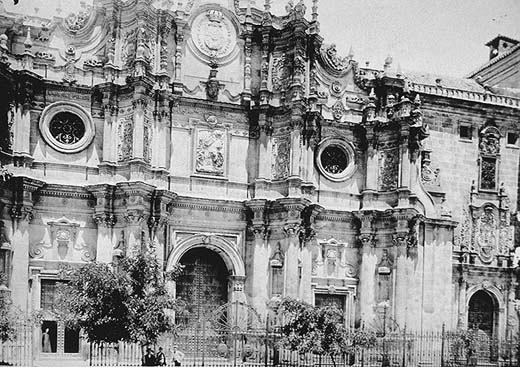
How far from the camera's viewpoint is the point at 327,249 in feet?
92.4

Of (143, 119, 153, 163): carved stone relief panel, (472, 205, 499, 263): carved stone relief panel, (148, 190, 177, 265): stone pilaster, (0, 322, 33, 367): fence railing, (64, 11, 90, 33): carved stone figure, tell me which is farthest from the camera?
(472, 205, 499, 263): carved stone relief panel

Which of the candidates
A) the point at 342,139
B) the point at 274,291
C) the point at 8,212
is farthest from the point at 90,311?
the point at 342,139

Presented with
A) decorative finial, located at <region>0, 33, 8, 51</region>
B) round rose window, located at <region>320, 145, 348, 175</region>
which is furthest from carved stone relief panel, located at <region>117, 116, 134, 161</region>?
round rose window, located at <region>320, 145, 348, 175</region>

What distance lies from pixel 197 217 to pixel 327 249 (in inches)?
206

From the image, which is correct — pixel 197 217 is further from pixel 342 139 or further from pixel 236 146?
pixel 342 139

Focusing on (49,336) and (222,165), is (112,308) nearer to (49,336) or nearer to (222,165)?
(49,336)

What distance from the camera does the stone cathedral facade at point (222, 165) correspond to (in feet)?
82.5

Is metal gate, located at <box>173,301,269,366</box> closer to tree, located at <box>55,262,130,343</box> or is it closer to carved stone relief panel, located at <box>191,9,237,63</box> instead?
tree, located at <box>55,262,130,343</box>

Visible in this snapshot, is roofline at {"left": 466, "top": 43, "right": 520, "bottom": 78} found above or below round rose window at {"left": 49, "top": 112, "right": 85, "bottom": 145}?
above

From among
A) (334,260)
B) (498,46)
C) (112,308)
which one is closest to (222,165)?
(334,260)

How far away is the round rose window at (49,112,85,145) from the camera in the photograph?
85.4 ft

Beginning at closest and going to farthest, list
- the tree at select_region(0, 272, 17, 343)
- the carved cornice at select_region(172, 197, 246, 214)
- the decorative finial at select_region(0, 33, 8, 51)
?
the tree at select_region(0, 272, 17, 343), the decorative finial at select_region(0, 33, 8, 51), the carved cornice at select_region(172, 197, 246, 214)

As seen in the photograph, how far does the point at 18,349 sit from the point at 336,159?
45.2 feet

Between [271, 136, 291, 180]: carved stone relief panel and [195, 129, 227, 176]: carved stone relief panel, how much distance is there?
1.91 m
